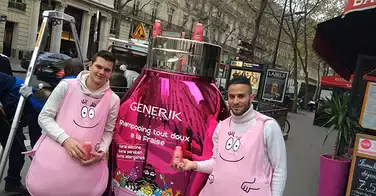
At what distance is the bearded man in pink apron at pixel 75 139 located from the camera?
2.36 m

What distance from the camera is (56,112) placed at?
97.5 inches

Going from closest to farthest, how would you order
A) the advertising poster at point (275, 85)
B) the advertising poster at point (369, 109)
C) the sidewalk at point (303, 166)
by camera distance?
the advertising poster at point (369, 109), the sidewalk at point (303, 166), the advertising poster at point (275, 85)

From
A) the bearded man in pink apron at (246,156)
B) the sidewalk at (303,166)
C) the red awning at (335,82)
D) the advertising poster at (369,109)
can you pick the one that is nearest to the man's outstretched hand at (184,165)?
the bearded man in pink apron at (246,156)

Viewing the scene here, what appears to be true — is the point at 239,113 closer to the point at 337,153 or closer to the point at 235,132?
the point at 235,132

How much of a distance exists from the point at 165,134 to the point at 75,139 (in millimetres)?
589

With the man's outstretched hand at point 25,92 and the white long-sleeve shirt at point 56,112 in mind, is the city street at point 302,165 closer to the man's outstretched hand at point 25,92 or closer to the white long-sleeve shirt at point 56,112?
the man's outstretched hand at point 25,92

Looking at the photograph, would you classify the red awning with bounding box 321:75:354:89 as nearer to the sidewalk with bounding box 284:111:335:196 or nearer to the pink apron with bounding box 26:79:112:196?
the sidewalk with bounding box 284:111:335:196

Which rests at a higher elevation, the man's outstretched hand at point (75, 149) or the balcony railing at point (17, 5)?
the balcony railing at point (17, 5)

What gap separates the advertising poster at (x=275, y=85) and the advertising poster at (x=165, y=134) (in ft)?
51.7

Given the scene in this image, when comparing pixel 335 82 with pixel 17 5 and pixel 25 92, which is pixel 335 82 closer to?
pixel 25 92

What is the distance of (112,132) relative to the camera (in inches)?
100

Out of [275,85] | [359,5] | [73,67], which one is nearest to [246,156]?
[73,67]

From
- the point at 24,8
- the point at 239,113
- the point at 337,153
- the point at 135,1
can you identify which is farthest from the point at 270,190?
the point at 135,1

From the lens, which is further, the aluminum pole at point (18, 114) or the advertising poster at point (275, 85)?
the advertising poster at point (275, 85)
